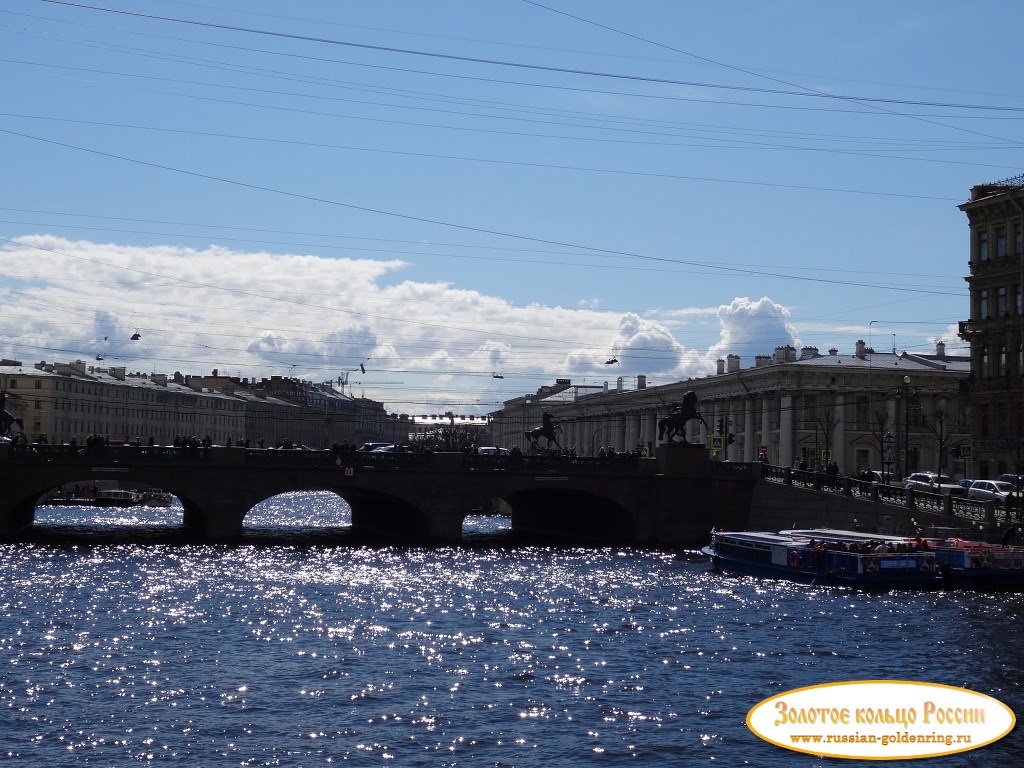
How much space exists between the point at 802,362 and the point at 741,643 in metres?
93.1

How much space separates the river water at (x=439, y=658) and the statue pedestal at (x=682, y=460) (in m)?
12.3

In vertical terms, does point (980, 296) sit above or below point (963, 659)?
above

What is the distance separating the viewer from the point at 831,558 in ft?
177

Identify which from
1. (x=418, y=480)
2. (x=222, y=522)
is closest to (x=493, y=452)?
(x=418, y=480)

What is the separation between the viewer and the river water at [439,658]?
86.1ft

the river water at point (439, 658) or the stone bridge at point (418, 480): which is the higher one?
the stone bridge at point (418, 480)

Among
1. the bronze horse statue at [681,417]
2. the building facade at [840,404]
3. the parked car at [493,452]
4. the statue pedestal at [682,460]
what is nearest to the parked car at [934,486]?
the statue pedestal at [682,460]

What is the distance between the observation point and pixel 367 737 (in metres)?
26.8

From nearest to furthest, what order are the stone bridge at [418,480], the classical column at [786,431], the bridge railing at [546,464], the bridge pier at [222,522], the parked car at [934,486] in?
the stone bridge at [418,480], the parked car at [934,486], the bridge pier at [222,522], the bridge railing at [546,464], the classical column at [786,431]

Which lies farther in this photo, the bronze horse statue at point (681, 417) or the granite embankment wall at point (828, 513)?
the bronze horse statue at point (681, 417)

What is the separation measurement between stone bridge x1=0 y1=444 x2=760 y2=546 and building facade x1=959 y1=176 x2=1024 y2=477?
15888mm

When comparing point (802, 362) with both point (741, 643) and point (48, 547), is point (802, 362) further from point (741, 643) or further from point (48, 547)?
point (741, 643)

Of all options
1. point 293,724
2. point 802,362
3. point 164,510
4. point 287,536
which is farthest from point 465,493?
point 802,362

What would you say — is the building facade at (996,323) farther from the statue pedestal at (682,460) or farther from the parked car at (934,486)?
the statue pedestal at (682,460)
